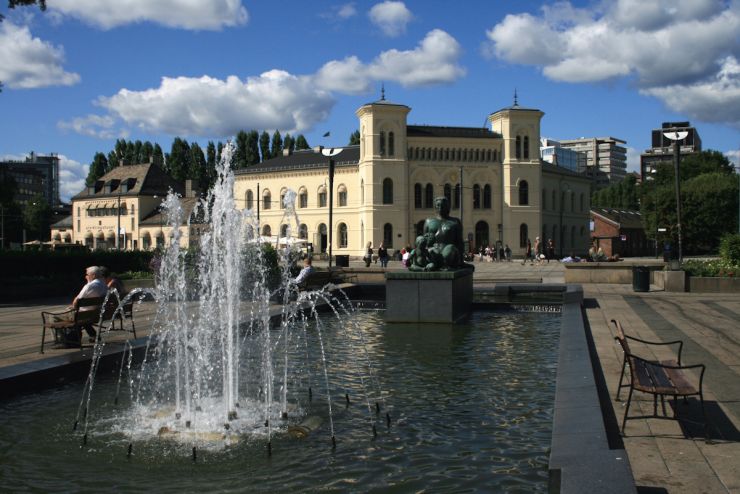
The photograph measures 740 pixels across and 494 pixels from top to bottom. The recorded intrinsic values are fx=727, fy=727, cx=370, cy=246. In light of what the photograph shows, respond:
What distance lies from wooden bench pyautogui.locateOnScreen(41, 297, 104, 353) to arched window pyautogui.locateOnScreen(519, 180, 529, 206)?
6638 centimetres

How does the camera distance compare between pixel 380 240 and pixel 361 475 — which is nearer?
pixel 361 475

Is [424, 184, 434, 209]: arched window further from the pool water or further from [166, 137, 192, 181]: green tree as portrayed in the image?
the pool water

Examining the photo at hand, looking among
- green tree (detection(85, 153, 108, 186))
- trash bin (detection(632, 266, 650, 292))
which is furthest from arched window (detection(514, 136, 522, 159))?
green tree (detection(85, 153, 108, 186))

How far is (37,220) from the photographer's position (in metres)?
111

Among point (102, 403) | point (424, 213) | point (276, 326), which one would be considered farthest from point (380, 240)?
point (102, 403)

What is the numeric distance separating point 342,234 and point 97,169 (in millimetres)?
46307

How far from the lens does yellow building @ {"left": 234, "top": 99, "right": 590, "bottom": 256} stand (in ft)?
235

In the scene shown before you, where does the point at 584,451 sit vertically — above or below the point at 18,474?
above

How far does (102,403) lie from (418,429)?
156 inches

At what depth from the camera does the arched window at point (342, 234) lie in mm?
75562

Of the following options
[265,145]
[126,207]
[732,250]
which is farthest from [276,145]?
[732,250]

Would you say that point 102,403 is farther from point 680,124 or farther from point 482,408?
point 680,124

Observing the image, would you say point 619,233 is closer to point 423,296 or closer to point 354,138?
point 354,138

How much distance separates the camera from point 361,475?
240 inches
